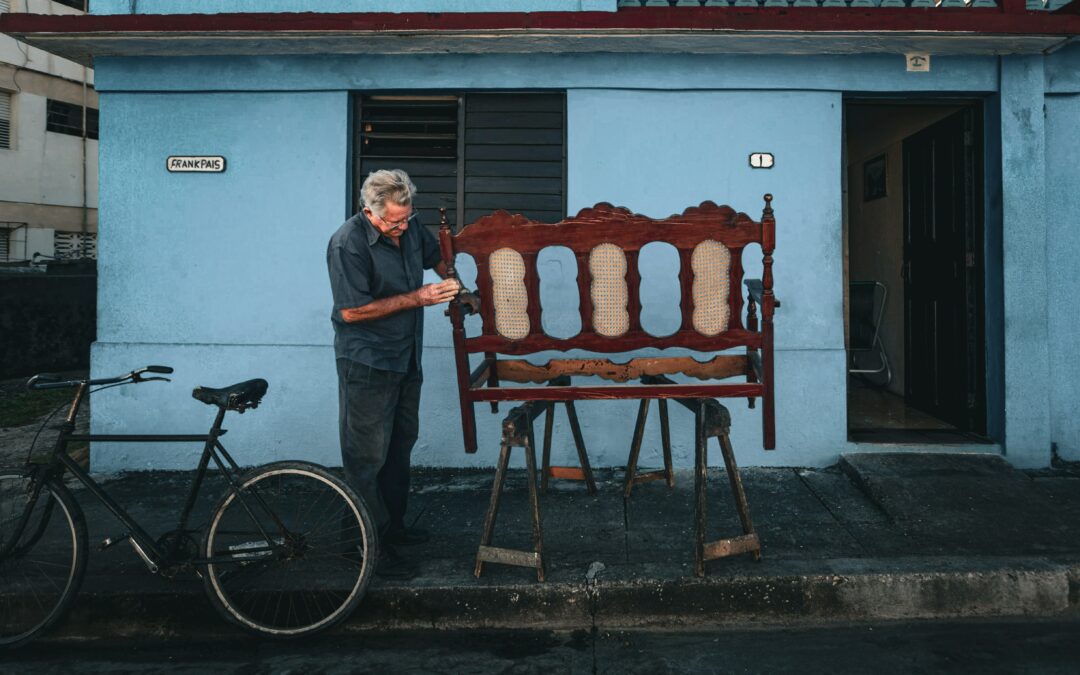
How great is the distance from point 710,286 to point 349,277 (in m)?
1.71

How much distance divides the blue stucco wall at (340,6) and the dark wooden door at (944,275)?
310cm

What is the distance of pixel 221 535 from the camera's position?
358 cm

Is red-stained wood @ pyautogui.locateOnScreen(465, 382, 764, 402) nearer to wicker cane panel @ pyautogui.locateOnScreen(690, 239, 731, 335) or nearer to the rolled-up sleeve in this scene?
wicker cane panel @ pyautogui.locateOnScreen(690, 239, 731, 335)

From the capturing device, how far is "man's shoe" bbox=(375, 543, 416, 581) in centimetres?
369

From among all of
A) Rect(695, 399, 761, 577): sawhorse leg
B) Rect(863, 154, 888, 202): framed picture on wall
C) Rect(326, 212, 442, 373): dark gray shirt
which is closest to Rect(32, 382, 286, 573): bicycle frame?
Rect(326, 212, 442, 373): dark gray shirt

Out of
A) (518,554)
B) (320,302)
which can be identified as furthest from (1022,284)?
(320,302)

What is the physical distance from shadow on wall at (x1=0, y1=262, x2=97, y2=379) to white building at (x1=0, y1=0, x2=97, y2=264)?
6525 mm

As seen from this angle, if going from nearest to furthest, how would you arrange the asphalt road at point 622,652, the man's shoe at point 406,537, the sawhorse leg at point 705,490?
the asphalt road at point 622,652
the sawhorse leg at point 705,490
the man's shoe at point 406,537

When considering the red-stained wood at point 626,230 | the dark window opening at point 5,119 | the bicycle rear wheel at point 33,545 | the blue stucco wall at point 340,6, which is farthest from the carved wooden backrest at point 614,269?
the dark window opening at point 5,119

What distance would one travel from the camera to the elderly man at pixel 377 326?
3.61m

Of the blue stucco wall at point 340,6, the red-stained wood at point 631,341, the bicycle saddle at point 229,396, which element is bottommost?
the bicycle saddle at point 229,396

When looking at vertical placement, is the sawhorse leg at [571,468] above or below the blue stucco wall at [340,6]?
below

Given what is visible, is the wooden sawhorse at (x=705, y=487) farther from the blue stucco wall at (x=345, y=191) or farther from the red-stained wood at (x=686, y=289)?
the blue stucco wall at (x=345, y=191)

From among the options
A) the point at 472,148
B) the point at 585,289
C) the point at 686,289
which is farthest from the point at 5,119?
the point at 686,289
